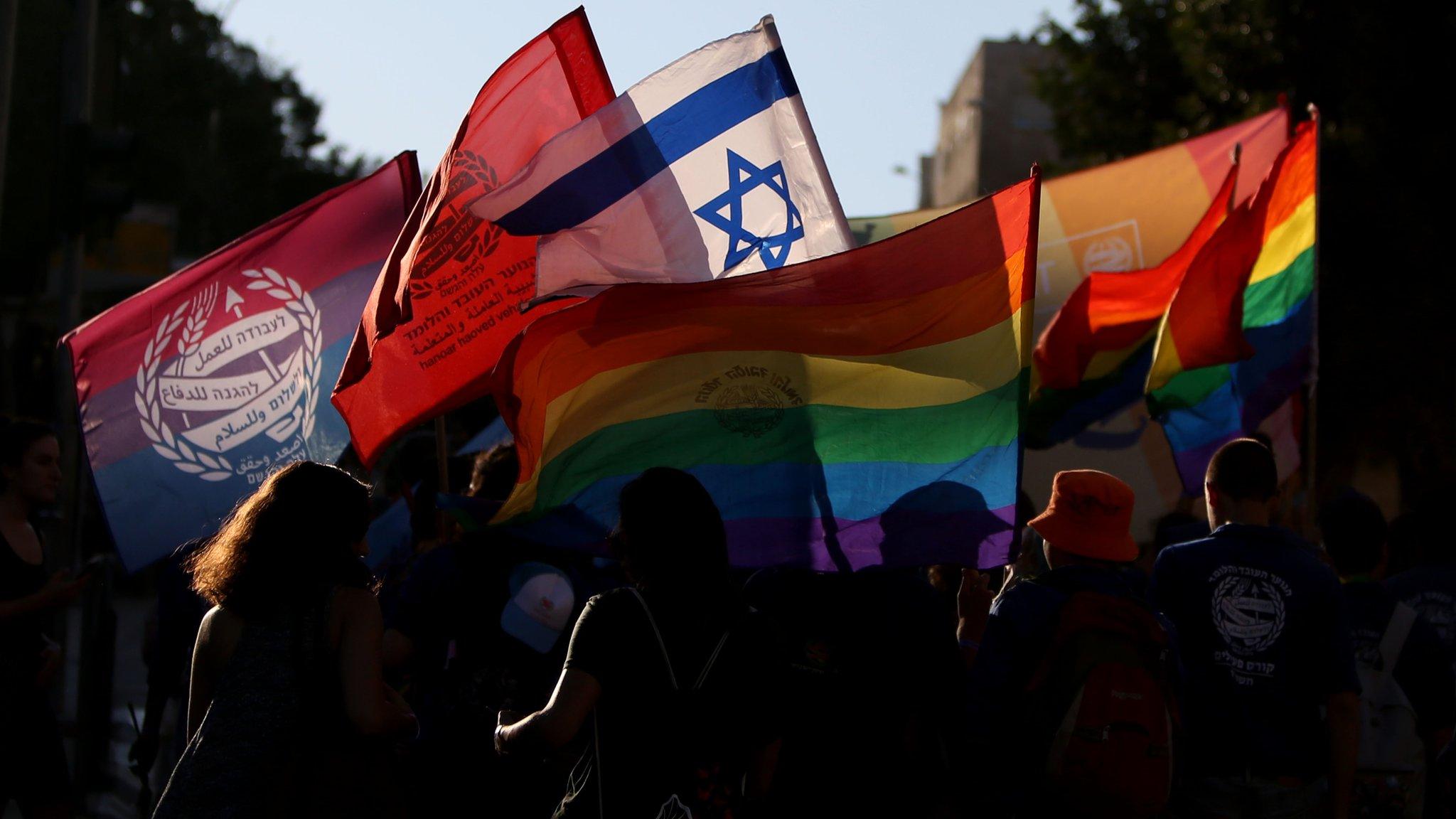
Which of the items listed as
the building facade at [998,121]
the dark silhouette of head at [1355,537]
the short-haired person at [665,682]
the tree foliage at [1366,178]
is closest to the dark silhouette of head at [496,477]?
the short-haired person at [665,682]

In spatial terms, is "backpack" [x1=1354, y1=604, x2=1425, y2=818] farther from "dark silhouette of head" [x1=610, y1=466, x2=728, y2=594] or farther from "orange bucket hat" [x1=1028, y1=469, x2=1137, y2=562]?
"dark silhouette of head" [x1=610, y1=466, x2=728, y2=594]

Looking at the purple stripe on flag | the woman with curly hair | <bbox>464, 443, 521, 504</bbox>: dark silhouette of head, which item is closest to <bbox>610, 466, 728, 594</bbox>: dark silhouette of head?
the woman with curly hair

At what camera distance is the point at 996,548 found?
4.45m

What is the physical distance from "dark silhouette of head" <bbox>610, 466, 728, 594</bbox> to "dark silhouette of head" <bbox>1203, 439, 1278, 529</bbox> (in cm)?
177

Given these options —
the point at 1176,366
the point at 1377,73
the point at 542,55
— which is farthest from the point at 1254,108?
the point at 542,55

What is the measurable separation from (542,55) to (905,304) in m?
1.87

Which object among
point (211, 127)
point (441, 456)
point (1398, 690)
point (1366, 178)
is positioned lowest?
point (1366, 178)

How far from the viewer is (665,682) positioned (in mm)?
3443

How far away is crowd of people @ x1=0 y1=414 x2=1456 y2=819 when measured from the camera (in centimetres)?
350

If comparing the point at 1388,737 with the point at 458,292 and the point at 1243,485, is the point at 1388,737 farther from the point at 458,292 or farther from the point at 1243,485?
the point at 458,292

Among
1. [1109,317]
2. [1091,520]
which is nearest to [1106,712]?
[1091,520]

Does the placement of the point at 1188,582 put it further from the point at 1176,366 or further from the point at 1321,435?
the point at 1321,435

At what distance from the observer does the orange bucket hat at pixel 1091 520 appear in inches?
164

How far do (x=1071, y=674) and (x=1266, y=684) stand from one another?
78cm
